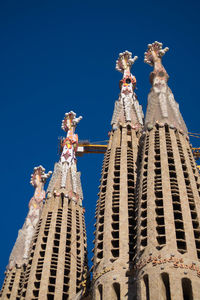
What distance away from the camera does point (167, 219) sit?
39375 millimetres

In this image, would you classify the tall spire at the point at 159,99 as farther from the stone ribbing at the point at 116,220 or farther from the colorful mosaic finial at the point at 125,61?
the colorful mosaic finial at the point at 125,61

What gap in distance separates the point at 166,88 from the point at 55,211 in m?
15.3

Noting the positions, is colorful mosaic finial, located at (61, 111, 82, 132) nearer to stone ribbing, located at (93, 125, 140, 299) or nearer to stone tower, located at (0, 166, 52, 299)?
stone tower, located at (0, 166, 52, 299)

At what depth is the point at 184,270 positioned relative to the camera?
3572cm

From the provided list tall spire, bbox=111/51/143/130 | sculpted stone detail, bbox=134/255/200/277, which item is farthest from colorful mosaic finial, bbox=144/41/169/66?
sculpted stone detail, bbox=134/255/200/277

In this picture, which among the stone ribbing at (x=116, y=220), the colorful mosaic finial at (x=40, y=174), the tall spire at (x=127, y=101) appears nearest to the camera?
the stone ribbing at (x=116, y=220)

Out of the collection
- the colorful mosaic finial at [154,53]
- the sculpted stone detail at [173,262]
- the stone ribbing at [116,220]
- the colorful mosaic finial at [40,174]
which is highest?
the colorful mosaic finial at [154,53]

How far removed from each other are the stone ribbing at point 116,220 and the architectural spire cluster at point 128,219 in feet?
0.23

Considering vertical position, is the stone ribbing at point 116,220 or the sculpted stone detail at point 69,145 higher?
the sculpted stone detail at point 69,145

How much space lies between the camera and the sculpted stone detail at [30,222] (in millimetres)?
61969

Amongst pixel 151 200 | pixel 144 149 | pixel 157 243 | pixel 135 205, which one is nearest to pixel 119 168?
pixel 144 149

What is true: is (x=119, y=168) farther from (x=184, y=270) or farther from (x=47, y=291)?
(x=184, y=270)

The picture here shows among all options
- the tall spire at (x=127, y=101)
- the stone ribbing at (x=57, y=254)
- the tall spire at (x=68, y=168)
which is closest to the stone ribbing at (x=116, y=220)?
the tall spire at (x=127, y=101)

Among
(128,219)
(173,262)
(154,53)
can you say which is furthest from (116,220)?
(154,53)
